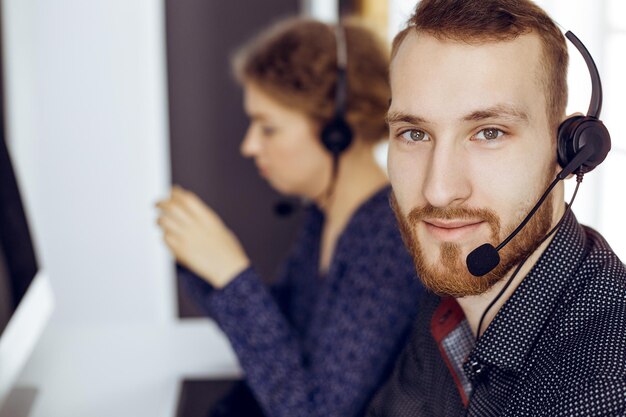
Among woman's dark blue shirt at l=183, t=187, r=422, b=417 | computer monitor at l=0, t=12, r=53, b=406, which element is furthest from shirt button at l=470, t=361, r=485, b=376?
computer monitor at l=0, t=12, r=53, b=406

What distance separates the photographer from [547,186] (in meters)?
0.82

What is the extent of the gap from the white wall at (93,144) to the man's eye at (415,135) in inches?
51.6

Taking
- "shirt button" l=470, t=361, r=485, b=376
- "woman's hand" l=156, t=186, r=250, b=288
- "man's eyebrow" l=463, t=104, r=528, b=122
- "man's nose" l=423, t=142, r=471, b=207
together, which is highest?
"man's eyebrow" l=463, t=104, r=528, b=122

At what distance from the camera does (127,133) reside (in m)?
2.07

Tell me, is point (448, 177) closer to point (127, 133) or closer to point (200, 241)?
point (200, 241)

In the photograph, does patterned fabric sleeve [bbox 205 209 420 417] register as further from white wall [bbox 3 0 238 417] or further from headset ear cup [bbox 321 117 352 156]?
white wall [bbox 3 0 238 417]

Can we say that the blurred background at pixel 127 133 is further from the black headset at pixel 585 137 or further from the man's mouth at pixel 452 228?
the black headset at pixel 585 137

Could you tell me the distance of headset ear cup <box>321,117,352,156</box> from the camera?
1450mm

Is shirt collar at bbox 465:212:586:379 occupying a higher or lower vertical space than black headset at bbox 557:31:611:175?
lower

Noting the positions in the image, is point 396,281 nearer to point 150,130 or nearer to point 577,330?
point 577,330

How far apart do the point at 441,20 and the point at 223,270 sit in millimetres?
649

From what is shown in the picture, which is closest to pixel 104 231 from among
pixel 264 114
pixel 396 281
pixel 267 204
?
pixel 267 204

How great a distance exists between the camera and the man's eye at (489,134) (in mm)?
806

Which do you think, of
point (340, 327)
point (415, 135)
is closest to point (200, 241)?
point (340, 327)
